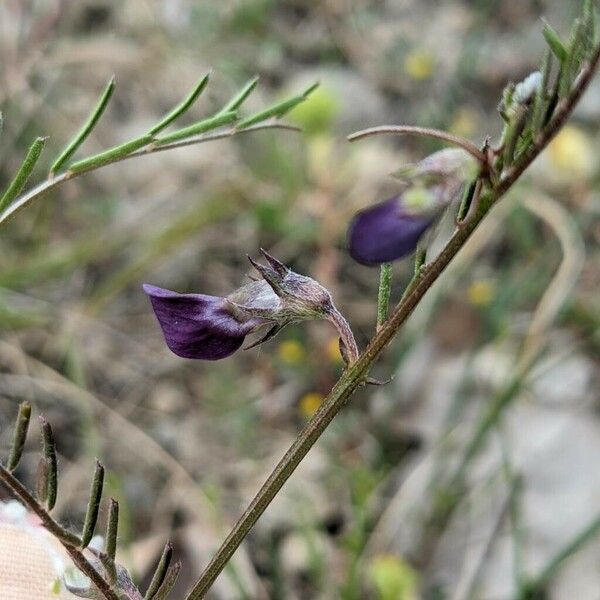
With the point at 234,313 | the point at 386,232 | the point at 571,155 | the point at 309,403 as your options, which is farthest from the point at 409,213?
the point at 571,155

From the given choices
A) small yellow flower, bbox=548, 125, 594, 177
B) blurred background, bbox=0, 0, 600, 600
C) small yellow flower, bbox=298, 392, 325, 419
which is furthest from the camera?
small yellow flower, bbox=548, 125, 594, 177

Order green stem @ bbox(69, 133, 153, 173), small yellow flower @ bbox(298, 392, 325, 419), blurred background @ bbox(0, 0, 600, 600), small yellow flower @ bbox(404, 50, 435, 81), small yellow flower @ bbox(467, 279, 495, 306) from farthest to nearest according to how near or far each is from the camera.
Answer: small yellow flower @ bbox(404, 50, 435, 81) → small yellow flower @ bbox(467, 279, 495, 306) → small yellow flower @ bbox(298, 392, 325, 419) → blurred background @ bbox(0, 0, 600, 600) → green stem @ bbox(69, 133, 153, 173)

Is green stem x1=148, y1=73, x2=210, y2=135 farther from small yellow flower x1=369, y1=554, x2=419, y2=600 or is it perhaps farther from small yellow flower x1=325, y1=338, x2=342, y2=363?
small yellow flower x1=325, y1=338, x2=342, y2=363

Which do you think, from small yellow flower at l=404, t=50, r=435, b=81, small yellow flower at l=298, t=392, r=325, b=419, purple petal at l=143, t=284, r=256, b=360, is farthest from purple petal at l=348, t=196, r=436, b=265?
small yellow flower at l=404, t=50, r=435, b=81

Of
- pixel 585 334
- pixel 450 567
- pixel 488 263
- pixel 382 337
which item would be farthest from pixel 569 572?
pixel 382 337

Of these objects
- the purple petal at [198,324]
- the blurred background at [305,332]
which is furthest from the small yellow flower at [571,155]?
the purple petal at [198,324]

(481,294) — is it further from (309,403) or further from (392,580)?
(392,580)

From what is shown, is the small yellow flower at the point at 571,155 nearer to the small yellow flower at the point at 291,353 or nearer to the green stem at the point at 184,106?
the small yellow flower at the point at 291,353

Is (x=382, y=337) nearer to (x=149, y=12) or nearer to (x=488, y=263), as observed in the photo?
(x=488, y=263)
